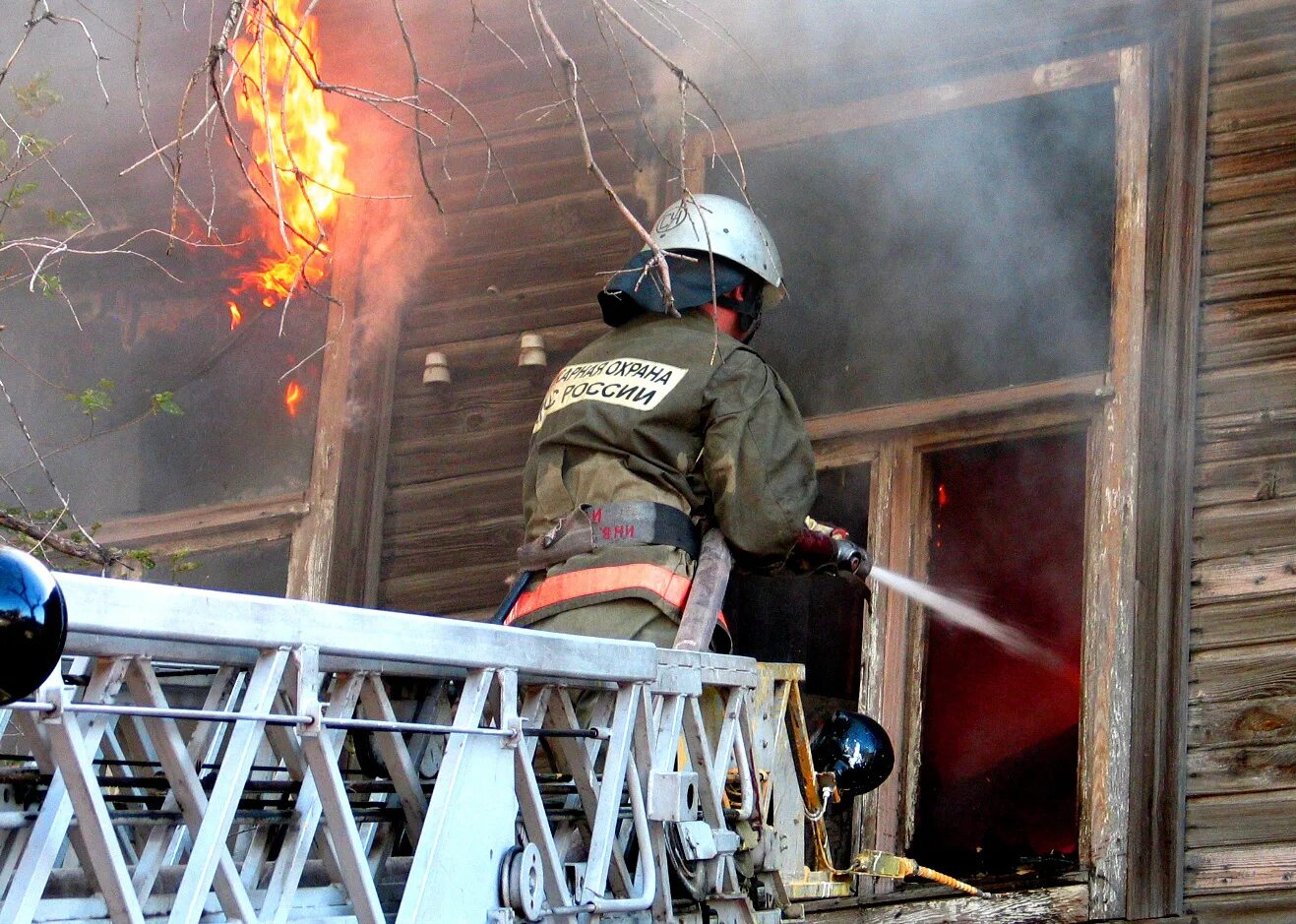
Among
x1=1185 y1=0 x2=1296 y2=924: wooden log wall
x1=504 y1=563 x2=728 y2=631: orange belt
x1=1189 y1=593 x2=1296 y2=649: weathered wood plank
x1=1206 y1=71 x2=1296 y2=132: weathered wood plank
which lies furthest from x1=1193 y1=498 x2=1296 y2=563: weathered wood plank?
x1=504 y1=563 x2=728 y2=631: orange belt

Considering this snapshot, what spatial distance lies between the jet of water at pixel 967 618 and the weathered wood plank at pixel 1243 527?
86 cm

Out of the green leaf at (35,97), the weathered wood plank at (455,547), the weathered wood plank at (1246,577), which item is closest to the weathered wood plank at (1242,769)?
the weathered wood plank at (1246,577)

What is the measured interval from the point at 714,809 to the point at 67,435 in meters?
5.33

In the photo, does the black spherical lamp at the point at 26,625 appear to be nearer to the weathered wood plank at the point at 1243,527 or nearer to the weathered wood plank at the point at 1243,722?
the weathered wood plank at the point at 1243,722

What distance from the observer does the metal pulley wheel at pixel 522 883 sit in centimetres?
296

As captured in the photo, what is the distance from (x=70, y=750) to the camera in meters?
2.41

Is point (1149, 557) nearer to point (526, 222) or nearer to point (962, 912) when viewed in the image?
point (962, 912)

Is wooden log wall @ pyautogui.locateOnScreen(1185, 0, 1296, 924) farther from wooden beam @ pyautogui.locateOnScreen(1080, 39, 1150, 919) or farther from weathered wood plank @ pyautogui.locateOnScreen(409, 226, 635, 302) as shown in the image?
weathered wood plank @ pyautogui.locateOnScreen(409, 226, 635, 302)

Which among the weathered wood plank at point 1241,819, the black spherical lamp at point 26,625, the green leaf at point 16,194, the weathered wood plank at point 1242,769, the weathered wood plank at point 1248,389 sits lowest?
the black spherical lamp at point 26,625

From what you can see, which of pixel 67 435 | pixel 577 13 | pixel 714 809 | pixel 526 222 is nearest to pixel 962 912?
pixel 714 809

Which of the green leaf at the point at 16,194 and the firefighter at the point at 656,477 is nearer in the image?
the firefighter at the point at 656,477

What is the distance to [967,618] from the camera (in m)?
5.88

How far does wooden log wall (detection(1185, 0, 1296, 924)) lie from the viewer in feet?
15.1

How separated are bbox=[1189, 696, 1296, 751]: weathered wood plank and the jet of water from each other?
2.98 ft
